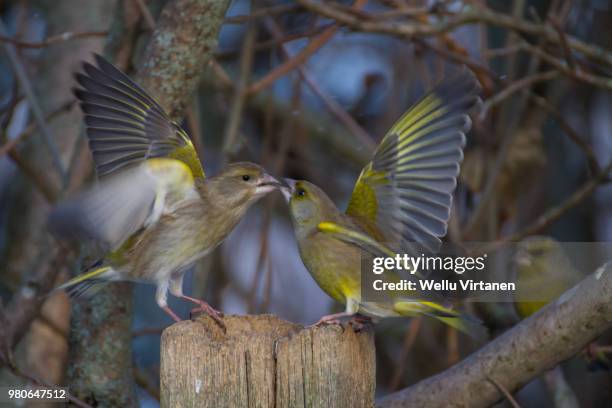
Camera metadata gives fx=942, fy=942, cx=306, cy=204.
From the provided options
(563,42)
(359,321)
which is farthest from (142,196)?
(563,42)

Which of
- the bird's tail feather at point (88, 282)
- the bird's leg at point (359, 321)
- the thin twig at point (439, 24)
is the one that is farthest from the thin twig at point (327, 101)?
the bird's leg at point (359, 321)

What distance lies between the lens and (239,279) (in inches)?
274

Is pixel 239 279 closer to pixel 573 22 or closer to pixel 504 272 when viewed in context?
pixel 504 272

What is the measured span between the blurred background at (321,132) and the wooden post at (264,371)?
76.6 inches

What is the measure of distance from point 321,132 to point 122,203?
326 centimetres

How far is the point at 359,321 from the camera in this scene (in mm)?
3670

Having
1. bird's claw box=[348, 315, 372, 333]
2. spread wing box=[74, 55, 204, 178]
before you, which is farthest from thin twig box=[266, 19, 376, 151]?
bird's claw box=[348, 315, 372, 333]

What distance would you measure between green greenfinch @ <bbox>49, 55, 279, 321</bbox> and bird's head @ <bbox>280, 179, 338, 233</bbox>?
0.11m

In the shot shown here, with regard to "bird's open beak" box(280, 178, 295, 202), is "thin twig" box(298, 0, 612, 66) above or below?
above

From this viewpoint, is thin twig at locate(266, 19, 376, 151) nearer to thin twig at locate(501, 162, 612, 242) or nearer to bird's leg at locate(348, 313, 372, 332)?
thin twig at locate(501, 162, 612, 242)

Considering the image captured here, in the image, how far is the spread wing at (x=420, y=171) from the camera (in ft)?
13.5

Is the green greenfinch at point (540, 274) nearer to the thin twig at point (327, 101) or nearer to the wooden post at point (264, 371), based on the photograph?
the thin twig at point (327, 101)

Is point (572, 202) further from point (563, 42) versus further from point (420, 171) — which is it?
point (420, 171)

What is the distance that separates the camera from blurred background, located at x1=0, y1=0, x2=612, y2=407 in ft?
17.2
